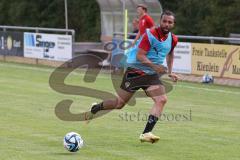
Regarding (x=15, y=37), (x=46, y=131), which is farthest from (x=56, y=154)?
(x=15, y=37)

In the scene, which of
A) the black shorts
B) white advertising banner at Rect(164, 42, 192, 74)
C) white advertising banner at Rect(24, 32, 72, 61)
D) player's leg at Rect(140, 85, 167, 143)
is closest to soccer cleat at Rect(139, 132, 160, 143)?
player's leg at Rect(140, 85, 167, 143)

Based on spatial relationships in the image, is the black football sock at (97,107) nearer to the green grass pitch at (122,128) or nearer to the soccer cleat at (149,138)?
the green grass pitch at (122,128)

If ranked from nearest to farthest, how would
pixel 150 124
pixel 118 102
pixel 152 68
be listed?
pixel 150 124 → pixel 152 68 → pixel 118 102

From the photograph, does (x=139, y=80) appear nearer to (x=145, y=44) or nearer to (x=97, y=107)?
(x=145, y=44)

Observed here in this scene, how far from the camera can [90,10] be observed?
157 feet

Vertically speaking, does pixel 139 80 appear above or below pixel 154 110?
above

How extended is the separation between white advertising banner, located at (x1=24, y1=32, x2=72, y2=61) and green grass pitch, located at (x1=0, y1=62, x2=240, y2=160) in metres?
8.57

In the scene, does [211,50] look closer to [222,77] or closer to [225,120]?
[222,77]

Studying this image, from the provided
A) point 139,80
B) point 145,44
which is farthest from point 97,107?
point 145,44

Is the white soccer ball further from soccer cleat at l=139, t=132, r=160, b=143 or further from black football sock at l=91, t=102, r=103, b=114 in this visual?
black football sock at l=91, t=102, r=103, b=114

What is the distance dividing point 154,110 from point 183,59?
41.4ft

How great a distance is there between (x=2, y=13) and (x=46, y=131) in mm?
44149

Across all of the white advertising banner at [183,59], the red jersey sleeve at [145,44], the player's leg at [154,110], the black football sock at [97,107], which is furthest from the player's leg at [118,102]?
the white advertising banner at [183,59]

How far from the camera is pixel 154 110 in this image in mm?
→ 10234
